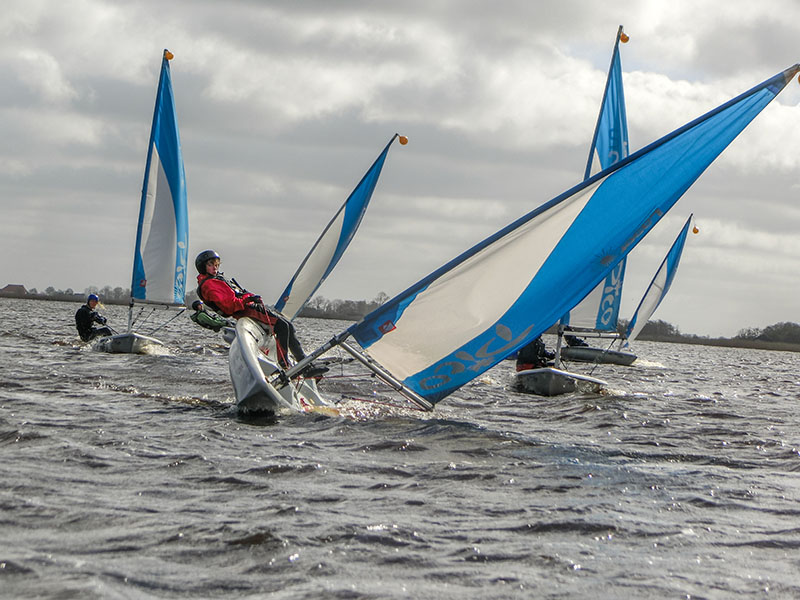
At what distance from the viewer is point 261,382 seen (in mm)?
10164

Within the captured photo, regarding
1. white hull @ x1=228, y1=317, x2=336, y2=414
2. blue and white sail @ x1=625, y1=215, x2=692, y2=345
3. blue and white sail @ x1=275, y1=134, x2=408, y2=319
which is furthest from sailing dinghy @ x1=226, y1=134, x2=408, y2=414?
blue and white sail @ x1=625, y1=215, x2=692, y2=345

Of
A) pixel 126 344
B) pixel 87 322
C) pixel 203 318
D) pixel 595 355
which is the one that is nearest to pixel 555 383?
pixel 203 318

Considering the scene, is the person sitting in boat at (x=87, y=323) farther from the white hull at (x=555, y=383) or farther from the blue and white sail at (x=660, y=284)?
the blue and white sail at (x=660, y=284)

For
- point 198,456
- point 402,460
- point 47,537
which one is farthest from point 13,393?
point 47,537

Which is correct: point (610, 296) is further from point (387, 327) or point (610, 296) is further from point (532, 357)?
point (387, 327)

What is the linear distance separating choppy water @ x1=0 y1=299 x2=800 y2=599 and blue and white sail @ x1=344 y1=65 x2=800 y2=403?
1.09 meters

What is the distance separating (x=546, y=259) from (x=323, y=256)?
30.7 feet

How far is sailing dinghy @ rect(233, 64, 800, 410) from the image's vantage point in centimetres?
981

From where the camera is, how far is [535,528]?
5828 mm

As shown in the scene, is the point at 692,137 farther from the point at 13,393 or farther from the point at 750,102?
the point at 13,393

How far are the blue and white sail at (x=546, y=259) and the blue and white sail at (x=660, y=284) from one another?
2422 cm

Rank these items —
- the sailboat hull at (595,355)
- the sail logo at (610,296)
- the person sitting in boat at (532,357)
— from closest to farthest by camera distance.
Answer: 1. the person sitting in boat at (532,357)
2. the sail logo at (610,296)
3. the sailboat hull at (595,355)

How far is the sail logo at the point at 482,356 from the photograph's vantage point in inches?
397

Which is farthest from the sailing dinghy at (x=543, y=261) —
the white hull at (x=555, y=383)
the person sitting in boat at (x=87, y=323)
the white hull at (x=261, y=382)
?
the person sitting in boat at (x=87, y=323)
